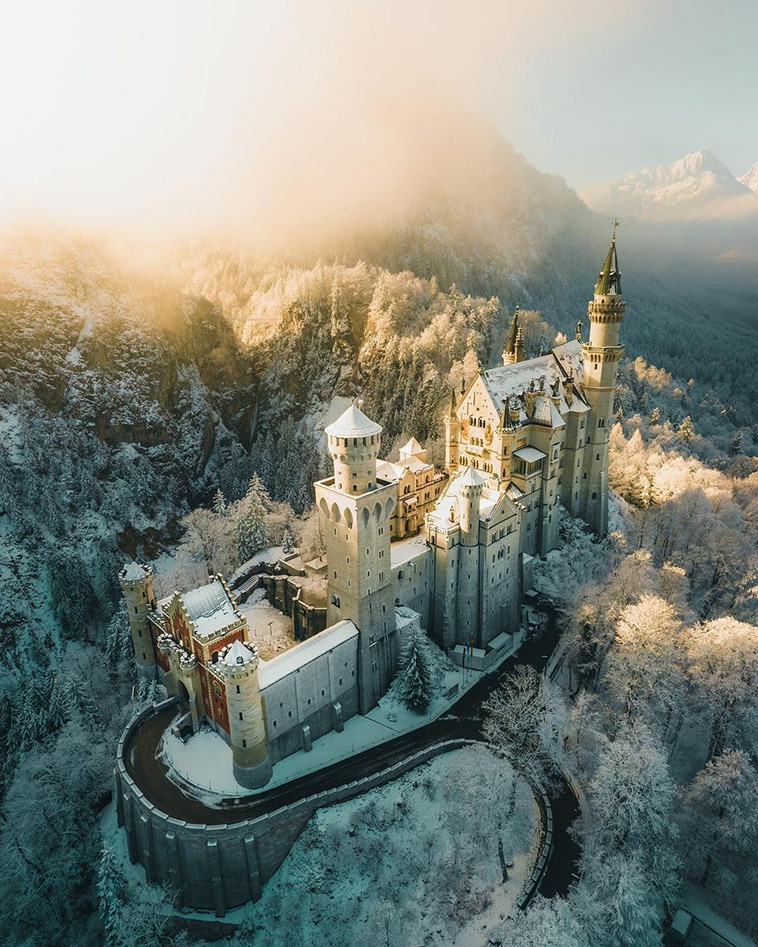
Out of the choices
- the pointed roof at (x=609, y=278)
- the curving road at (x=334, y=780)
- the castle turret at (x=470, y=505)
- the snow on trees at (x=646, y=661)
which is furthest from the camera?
the pointed roof at (x=609, y=278)

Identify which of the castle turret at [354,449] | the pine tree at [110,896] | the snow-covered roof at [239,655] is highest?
the castle turret at [354,449]

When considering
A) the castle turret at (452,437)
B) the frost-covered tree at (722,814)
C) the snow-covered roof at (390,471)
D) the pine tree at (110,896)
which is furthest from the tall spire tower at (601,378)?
the pine tree at (110,896)

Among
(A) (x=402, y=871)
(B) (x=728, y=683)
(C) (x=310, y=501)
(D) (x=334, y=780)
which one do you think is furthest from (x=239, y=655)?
(C) (x=310, y=501)

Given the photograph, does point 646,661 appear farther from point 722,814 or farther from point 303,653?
point 303,653

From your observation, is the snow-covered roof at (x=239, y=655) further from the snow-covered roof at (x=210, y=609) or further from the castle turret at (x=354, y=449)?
the castle turret at (x=354, y=449)

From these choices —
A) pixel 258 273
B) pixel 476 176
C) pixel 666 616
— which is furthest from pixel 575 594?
A: pixel 476 176

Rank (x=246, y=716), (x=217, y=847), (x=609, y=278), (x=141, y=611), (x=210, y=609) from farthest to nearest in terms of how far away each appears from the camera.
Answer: (x=609, y=278), (x=141, y=611), (x=210, y=609), (x=246, y=716), (x=217, y=847)
